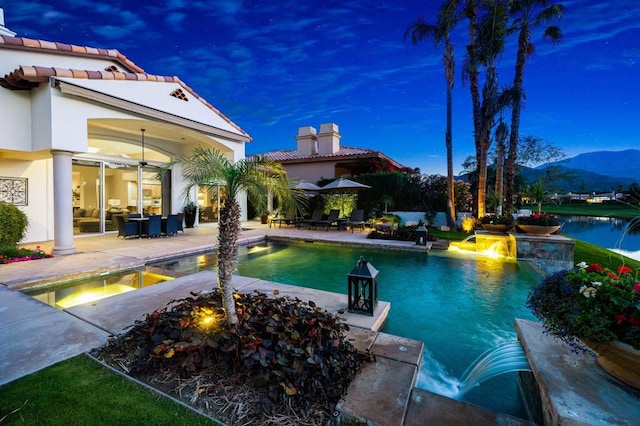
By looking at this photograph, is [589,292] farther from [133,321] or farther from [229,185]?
[133,321]

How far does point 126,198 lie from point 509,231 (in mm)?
14371

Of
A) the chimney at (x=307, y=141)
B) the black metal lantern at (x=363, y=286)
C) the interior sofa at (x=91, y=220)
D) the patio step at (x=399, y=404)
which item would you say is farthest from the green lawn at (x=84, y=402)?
the chimney at (x=307, y=141)

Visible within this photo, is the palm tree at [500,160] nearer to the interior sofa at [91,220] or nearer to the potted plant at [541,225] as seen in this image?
the potted plant at [541,225]

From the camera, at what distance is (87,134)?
8797 millimetres

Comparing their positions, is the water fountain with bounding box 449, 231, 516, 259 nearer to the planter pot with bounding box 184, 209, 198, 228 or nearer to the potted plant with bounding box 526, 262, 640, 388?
the potted plant with bounding box 526, 262, 640, 388

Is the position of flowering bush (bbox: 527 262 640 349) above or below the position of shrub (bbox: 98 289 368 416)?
above

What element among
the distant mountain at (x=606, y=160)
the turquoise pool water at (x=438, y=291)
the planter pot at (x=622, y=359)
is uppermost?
the distant mountain at (x=606, y=160)

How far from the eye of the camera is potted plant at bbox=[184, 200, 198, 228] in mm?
13828

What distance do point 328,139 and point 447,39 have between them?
9.88 m

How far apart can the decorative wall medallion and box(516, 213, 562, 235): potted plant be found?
15.1 m

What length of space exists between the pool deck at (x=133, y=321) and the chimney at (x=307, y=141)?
621 inches

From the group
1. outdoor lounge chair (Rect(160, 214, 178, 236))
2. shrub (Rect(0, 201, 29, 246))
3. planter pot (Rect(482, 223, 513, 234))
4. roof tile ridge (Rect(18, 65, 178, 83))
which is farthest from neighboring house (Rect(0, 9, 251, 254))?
planter pot (Rect(482, 223, 513, 234))

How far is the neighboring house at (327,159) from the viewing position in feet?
62.4

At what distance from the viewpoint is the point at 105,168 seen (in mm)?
11094
